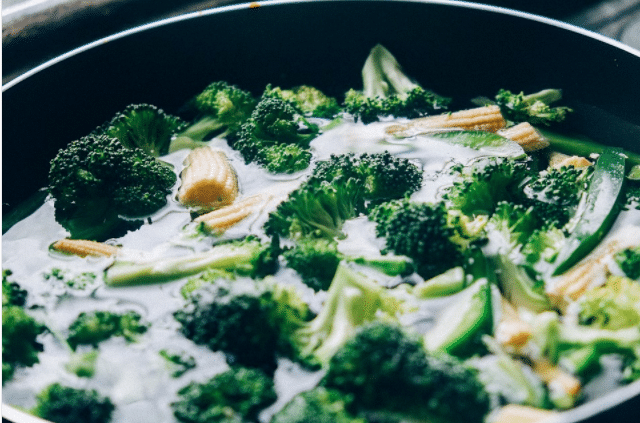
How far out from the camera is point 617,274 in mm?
1559

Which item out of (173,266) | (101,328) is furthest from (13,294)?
(173,266)

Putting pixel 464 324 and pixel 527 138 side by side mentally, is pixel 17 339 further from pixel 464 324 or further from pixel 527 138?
pixel 527 138

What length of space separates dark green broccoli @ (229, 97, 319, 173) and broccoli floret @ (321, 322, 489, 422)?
92cm

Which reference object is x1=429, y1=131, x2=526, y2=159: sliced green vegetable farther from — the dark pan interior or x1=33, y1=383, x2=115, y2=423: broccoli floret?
x1=33, y1=383, x2=115, y2=423: broccoli floret

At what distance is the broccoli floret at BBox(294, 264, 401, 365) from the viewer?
1423 mm

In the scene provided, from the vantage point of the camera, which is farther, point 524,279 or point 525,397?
point 524,279

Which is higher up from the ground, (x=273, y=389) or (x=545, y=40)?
(x=545, y=40)

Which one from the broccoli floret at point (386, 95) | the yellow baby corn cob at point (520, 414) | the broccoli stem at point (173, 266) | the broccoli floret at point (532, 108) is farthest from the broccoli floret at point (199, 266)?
the broccoli floret at point (532, 108)

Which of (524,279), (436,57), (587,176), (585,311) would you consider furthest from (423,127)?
(585,311)

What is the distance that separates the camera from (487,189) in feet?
5.89

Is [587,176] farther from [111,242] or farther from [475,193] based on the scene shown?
[111,242]

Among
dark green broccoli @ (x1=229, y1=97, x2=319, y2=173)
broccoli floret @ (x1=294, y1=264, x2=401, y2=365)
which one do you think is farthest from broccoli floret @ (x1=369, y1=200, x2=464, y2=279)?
dark green broccoli @ (x1=229, y1=97, x2=319, y2=173)

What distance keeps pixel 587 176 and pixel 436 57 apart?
0.86 metres

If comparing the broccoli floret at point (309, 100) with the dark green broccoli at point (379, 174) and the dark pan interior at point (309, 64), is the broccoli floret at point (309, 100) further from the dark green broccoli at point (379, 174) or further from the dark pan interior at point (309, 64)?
the dark green broccoli at point (379, 174)
